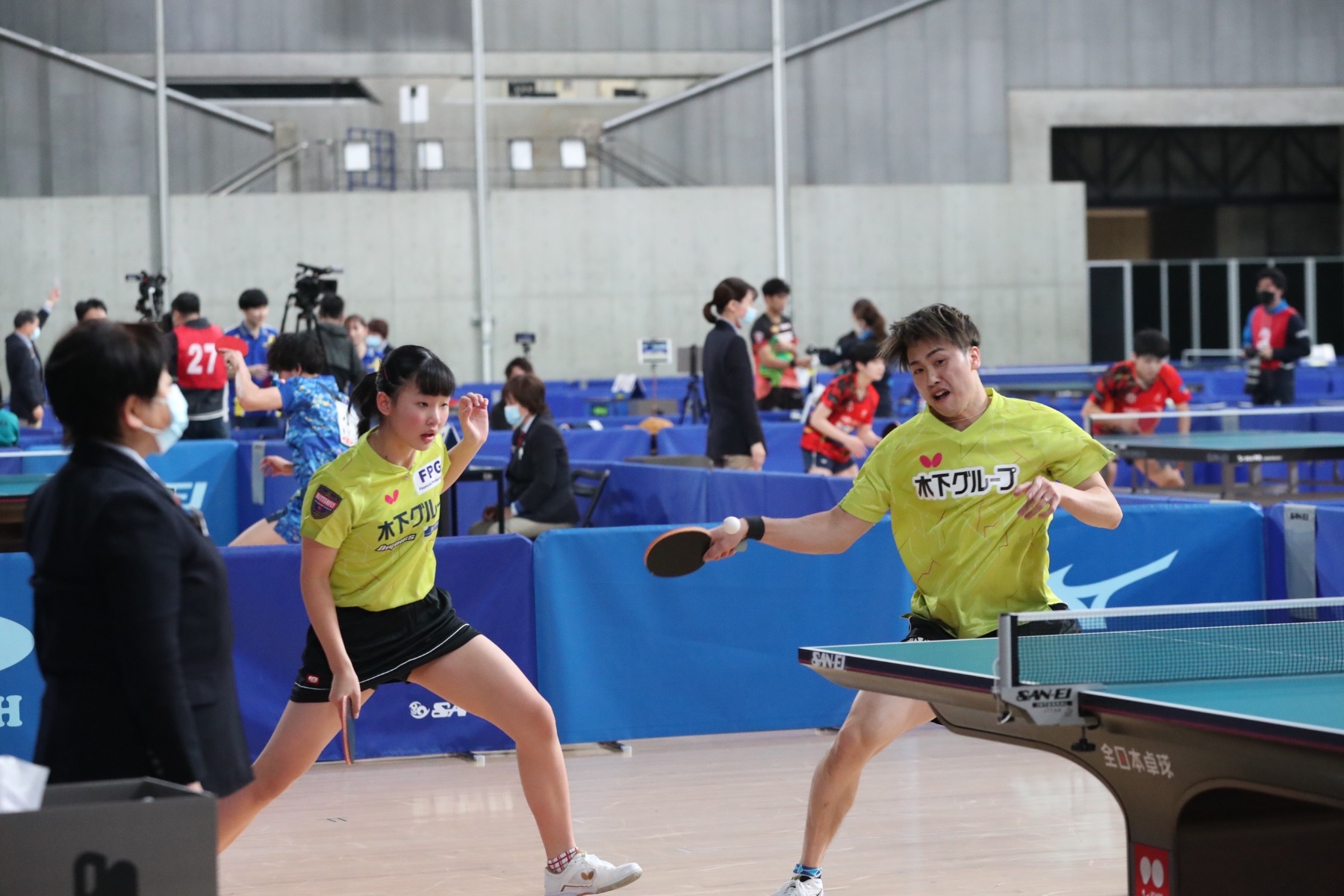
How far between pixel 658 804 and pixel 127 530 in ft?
10.3

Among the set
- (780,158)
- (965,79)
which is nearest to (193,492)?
(780,158)

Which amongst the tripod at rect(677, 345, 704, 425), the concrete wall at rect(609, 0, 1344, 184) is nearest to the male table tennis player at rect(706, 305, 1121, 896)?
the tripod at rect(677, 345, 704, 425)

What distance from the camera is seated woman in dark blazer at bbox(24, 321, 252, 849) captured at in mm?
2469

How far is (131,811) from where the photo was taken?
2.31m

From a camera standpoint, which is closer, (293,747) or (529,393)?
(293,747)

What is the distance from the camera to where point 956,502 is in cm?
375

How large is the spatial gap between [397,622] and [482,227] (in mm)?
19741

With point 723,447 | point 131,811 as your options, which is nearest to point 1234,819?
point 131,811

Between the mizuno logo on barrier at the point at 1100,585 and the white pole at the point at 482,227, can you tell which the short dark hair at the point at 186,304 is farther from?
the white pole at the point at 482,227

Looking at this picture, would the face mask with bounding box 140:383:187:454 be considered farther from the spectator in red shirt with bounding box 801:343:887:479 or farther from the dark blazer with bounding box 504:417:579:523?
the spectator in red shirt with bounding box 801:343:887:479

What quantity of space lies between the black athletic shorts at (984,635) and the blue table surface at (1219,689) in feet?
0.40

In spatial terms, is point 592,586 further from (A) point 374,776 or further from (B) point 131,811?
(B) point 131,811

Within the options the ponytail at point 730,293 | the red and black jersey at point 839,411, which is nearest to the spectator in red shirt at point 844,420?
the red and black jersey at point 839,411

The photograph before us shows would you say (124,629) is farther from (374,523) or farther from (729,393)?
(729,393)
